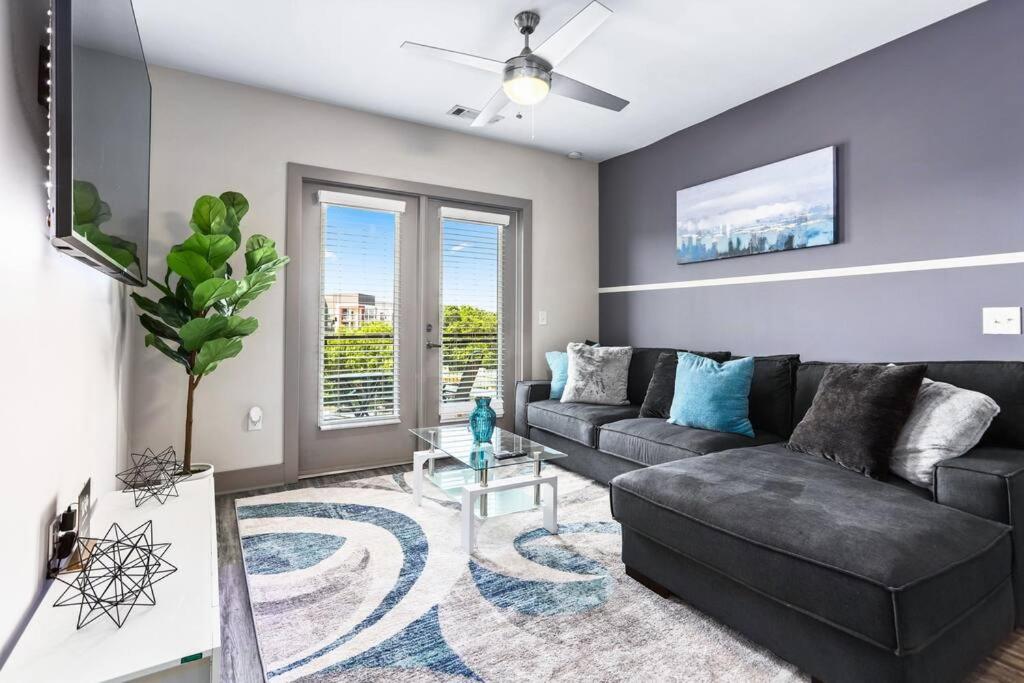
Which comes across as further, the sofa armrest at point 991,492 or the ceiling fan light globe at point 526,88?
the ceiling fan light globe at point 526,88

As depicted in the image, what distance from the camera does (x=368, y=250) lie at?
3.81m

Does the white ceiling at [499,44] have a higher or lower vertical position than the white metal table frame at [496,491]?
higher

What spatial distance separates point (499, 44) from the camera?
281cm

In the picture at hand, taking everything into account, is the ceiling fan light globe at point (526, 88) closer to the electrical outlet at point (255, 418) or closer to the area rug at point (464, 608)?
the area rug at point (464, 608)

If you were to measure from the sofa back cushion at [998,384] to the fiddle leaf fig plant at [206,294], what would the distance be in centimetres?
334

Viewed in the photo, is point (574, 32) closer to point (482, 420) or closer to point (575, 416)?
point (482, 420)

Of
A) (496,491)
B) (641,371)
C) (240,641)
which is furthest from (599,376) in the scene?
(240,641)

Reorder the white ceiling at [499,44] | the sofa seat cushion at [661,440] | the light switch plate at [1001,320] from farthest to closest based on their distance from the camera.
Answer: the sofa seat cushion at [661,440] → the white ceiling at [499,44] → the light switch plate at [1001,320]

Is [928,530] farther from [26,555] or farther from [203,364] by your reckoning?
[203,364]

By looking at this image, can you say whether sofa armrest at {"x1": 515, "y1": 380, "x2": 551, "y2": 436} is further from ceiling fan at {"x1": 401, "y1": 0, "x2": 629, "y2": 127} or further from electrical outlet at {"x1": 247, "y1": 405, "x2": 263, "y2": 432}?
ceiling fan at {"x1": 401, "y1": 0, "x2": 629, "y2": 127}

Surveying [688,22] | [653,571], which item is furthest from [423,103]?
[653,571]

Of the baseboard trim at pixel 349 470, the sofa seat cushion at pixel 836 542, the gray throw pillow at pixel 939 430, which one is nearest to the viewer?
the sofa seat cushion at pixel 836 542

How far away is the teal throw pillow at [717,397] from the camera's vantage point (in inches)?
112

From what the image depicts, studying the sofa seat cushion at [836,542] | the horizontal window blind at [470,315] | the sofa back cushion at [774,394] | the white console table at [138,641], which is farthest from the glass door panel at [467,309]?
the white console table at [138,641]
